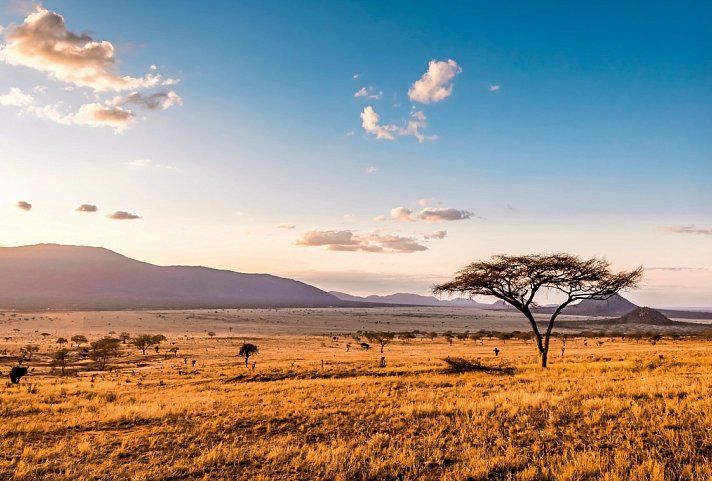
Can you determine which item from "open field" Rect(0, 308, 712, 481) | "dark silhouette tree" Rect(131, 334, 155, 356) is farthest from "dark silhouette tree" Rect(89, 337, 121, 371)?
"open field" Rect(0, 308, 712, 481)

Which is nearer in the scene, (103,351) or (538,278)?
(538,278)

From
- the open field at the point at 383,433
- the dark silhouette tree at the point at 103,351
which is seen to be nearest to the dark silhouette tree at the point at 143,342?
the dark silhouette tree at the point at 103,351

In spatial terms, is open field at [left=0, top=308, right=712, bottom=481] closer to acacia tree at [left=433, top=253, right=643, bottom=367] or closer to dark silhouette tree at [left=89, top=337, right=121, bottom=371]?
acacia tree at [left=433, top=253, right=643, bottom=367]

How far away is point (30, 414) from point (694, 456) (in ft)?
67.9

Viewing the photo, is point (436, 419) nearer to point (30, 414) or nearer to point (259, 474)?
point (259, 474)

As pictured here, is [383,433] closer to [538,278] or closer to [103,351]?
[538,278]

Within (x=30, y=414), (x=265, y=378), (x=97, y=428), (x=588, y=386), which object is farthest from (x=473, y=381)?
(x=30, y=414)

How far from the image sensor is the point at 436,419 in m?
13.4

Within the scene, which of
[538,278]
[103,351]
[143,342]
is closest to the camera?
[538,278]

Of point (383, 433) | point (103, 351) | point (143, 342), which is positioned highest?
point (383, 433)

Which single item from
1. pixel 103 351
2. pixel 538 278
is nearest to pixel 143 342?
pixel 103 351

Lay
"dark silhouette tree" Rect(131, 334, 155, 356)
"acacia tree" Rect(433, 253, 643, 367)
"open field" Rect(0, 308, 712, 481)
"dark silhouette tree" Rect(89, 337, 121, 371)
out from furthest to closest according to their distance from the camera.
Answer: "dark silhouette tree" Rect(131, 334, 155, 356) → "dark silhouette tree" Rect(89, 337, 121, 371) → "acacia tree" Rect(433, 253, 643, 367) → "open field" Rect(0, 308, 712, 481)

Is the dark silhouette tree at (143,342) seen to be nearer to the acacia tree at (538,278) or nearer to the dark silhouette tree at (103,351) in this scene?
the dark silhouette tree at (103,351)

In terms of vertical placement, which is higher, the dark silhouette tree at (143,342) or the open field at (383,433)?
the open field at (383,433)
